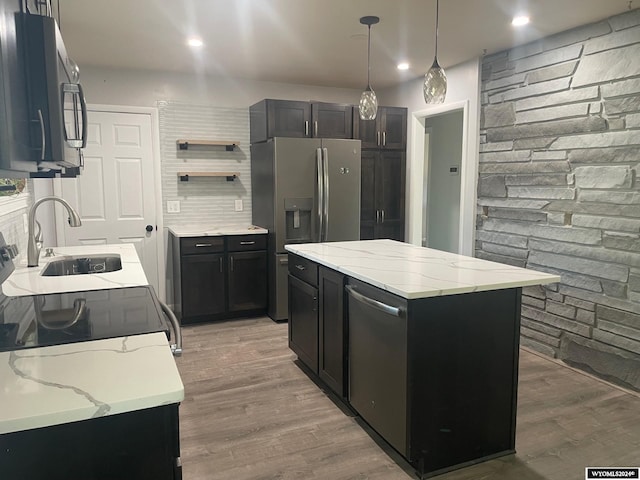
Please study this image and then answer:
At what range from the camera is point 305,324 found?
3.26m

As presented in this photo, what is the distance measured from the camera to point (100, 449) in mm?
1053

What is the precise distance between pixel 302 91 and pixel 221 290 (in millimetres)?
2389

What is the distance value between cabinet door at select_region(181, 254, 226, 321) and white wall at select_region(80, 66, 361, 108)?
1.63 meters

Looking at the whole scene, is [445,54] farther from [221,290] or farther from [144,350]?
[144,350]

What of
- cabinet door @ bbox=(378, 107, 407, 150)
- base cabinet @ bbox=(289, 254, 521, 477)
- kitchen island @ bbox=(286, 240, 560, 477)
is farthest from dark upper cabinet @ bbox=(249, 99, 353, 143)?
base cabinet @ bbox=(289, 254, 521, 477)

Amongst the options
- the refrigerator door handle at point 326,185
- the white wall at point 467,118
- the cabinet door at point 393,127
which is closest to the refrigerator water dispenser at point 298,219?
the refrigerator door handle at point 326,185

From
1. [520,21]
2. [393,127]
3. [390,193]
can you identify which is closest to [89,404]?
[520,21]

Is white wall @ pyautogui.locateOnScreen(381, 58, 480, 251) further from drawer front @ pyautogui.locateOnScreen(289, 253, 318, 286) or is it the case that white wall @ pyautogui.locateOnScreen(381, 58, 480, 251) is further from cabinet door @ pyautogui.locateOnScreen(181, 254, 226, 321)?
cabinet door @ pyautogui.locateOnScreen(181, 254, 226, 321)

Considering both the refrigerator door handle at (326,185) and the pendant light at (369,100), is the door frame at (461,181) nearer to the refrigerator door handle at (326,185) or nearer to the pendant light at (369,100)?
the refrigerator door handle at (326,185)

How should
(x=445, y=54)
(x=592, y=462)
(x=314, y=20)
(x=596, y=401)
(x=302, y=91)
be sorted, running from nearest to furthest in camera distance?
(x=592, y=462), (x=596, y=401), (x=314, y=20), (x=445, y=54), (x=302, y=91)

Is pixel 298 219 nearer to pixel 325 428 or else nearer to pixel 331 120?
pixel 331 120

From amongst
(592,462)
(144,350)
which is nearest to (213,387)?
(144,350)

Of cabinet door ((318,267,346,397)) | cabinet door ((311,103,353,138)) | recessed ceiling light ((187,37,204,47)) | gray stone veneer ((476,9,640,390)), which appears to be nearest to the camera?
cabinet door ((318,267,346,397))

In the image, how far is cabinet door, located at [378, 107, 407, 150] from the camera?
16.3 ft
